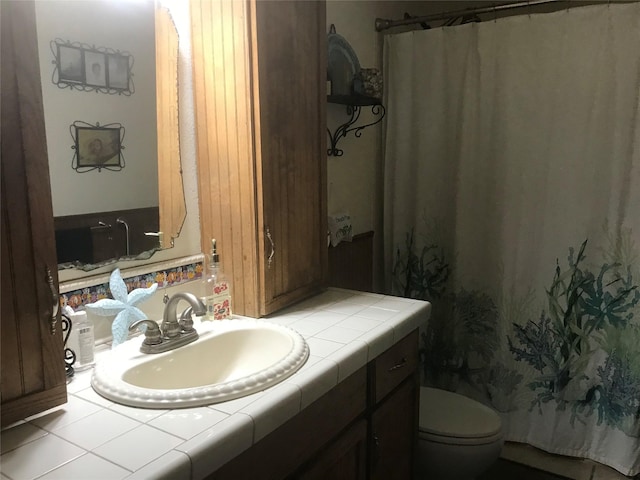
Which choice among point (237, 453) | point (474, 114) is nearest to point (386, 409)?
point (237, 453)

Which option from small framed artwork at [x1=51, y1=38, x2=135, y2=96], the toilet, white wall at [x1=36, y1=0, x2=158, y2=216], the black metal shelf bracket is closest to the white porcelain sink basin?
white wall at [x1=36, y1=0, x2=158, y2=216]

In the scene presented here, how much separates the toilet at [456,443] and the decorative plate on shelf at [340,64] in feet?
4.14

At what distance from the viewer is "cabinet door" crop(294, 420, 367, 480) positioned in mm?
1201

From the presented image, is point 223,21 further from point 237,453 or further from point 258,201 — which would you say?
point 237,453

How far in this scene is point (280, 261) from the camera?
158 cm

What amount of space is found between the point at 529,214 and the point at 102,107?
164cm

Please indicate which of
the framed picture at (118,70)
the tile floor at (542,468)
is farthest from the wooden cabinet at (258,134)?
the tile floor at (542,468)

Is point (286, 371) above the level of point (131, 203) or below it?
below

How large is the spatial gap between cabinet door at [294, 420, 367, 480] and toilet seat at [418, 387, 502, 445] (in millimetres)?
469

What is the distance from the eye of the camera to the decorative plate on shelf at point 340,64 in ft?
6.64

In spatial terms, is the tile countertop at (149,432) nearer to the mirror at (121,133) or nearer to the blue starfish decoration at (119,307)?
the blue starfish decoration at (119,307)

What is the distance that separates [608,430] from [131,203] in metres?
2.00

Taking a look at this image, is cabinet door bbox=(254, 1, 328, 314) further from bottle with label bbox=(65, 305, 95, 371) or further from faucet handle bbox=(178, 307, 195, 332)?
bottle with label bbox=(65, 305, 95, 371)

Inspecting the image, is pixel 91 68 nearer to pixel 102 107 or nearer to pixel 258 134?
pixel 102 107
